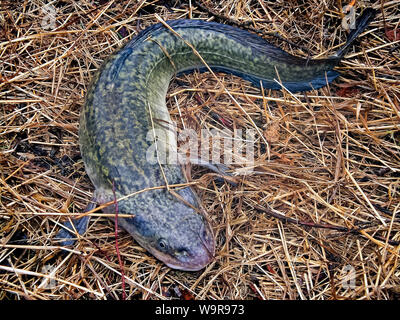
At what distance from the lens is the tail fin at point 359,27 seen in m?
2.59

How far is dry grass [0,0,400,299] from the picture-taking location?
2.23 meters

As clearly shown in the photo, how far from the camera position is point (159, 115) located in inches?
105

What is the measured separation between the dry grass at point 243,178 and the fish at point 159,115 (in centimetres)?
13

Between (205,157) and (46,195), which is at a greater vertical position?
(205,157)

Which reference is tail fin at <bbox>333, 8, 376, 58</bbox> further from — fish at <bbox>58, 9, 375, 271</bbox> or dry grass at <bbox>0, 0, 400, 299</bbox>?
dry grass at <bbox>0, 0, 400, 299</bbox>

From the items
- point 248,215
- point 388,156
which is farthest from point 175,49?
point 388,156

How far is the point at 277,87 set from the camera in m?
2.80

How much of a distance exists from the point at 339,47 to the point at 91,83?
2.02m

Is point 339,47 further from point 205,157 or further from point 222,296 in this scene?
point 222,296

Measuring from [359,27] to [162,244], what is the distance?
2130 millimetres

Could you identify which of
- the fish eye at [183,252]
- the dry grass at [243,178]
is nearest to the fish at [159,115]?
the fish eye at [183,252]

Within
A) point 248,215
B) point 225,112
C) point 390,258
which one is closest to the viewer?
point 390,258

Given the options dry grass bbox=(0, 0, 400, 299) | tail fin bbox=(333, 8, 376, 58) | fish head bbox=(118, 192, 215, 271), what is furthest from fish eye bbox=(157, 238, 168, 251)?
tail fin bbox=(333, 8, 376, 58)

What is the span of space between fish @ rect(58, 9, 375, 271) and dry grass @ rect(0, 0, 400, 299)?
0.13 metres
